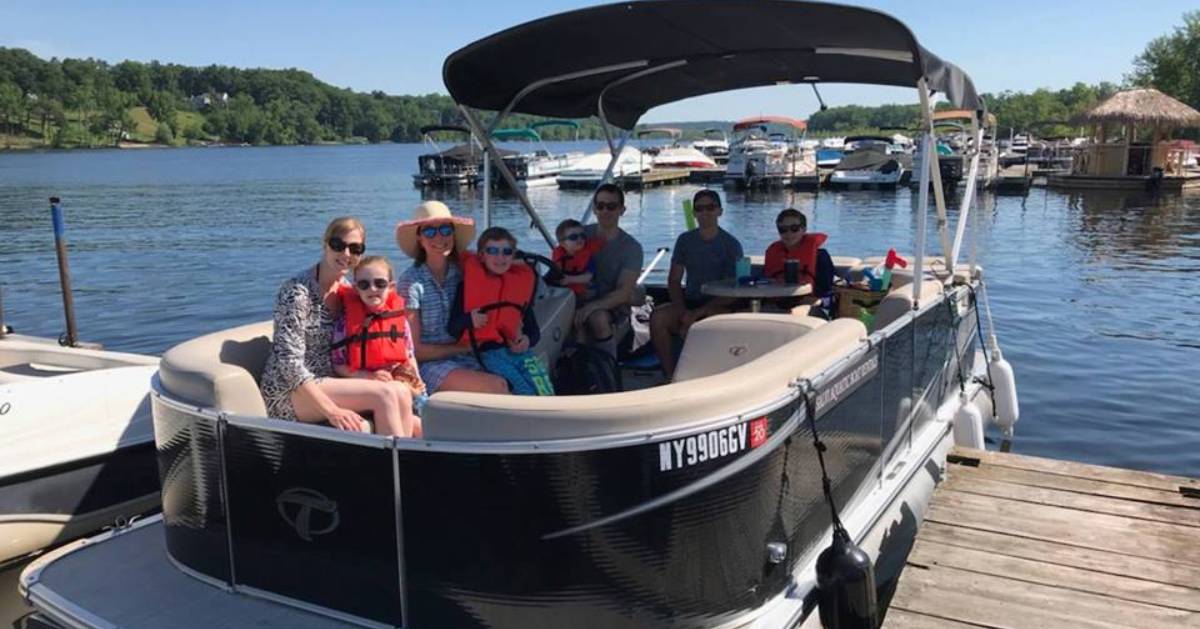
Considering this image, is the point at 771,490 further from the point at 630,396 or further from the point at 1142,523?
the point at 1142,523

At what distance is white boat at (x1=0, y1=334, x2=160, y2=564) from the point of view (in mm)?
5332

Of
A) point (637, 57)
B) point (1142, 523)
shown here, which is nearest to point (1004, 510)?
point (1142, 523)

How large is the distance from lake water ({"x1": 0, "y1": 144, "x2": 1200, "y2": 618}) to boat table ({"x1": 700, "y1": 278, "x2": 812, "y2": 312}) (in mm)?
4204

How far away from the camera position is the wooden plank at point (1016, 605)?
12.8 ft

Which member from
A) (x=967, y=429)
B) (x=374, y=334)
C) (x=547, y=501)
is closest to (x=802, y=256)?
(x=967, y=429)

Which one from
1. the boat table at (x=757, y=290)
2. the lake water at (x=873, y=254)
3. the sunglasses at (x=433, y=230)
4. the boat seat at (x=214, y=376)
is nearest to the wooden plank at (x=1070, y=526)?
the boat table at (x=757, y=290)

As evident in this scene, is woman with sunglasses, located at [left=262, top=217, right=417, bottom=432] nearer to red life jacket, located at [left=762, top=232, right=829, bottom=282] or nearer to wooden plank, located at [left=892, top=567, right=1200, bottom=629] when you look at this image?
wooden plank, located at [left=892, top=567, right=1200, bottom=629]

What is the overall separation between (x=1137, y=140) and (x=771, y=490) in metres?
44.1

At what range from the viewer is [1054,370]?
440 inches

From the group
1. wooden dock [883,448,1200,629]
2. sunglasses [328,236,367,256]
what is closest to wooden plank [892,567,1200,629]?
wooden dock [883,448,1200,629]

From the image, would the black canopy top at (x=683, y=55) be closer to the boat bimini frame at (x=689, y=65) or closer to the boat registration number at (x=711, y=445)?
the boat bimini frame at (x=689, y=65)

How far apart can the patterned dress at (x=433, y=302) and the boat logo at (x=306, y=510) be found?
116 centimetres

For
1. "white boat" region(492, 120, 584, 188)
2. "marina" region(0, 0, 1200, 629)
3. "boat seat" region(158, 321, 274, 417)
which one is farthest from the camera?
"white boat" region(492, 120, 584, 188)

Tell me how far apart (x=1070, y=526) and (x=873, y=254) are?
1839 centimetres
